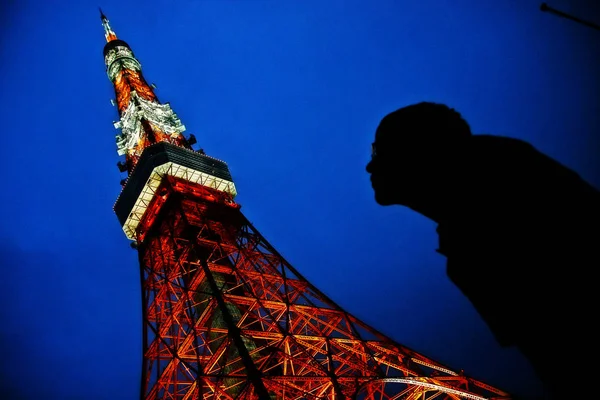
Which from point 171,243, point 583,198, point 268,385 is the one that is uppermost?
point 171,243

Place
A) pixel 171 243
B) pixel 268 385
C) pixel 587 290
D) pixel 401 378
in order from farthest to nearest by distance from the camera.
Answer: pixel 171 243
pixel 401 378
pixel 268 385
pixel 587 290

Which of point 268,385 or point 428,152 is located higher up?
point 428,152

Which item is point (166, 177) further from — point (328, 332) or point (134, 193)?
point (328, 332)

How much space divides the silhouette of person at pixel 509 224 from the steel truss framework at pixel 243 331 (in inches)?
327

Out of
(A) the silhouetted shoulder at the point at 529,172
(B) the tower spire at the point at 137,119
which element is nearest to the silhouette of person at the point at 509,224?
(A) the silhouetted shoulder at the point at 529,172

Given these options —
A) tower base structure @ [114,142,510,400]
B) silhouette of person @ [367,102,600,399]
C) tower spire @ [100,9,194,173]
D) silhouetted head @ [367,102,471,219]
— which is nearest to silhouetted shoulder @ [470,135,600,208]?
silhouette of person @ [367,102,600,399]

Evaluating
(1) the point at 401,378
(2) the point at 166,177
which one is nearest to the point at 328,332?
(1) the point at 401,378

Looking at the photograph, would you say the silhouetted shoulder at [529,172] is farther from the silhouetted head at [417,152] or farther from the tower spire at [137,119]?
the tower spire at [137,119]

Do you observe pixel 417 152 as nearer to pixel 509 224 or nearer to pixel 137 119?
pixel 509 224

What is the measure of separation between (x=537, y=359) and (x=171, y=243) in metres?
18.2

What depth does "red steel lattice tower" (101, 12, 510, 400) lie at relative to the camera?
1359cm

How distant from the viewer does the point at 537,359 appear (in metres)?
2.76

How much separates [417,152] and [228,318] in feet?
34.4

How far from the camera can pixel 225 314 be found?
1306 centimetres
